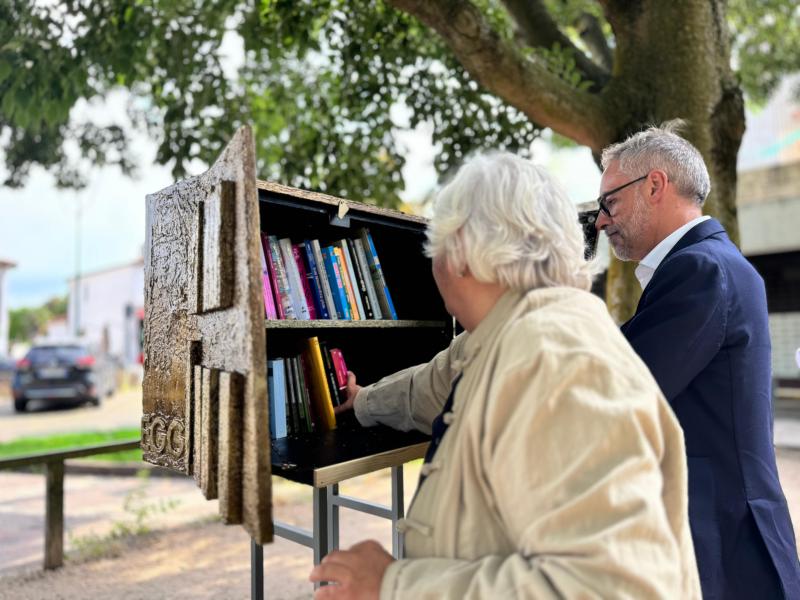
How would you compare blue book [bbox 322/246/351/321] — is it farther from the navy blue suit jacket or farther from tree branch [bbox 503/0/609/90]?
tree branch [bbox 503/0/609/90]

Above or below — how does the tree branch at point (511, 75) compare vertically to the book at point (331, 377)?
above

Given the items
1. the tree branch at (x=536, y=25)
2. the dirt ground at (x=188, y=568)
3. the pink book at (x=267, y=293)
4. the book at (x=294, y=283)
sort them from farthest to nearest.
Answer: the tree branch at (x=536, y=25) < the dirt ground at (x=188, y=568) < the book at (x=294, y=283) < the pink book at (x=267, y=293)

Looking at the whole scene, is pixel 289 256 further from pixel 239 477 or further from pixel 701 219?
pixel 701 219

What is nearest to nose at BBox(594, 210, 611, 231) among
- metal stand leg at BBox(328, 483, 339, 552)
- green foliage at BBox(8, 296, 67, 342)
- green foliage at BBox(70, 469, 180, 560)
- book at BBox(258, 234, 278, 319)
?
book at BBox(258, 234, 278, 319)

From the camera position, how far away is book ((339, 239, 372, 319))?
8.63 feet

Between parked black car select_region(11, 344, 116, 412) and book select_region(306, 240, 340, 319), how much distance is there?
1378 centimetres

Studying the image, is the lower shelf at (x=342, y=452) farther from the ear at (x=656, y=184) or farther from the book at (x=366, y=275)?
A: the ear at (x=656, y=184)

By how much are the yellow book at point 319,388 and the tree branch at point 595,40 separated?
13.3 feet

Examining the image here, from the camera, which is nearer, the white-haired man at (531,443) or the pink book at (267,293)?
the white-haired man at (531,443)

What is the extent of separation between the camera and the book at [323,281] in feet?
8.41

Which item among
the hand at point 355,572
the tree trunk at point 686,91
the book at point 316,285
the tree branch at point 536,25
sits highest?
the tree branch at point 536,25

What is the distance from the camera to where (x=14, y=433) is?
1136 centimetres

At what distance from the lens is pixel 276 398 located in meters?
2.45

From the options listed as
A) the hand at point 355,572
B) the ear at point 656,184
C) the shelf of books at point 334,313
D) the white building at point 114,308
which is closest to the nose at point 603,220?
the ear at point 656,184
